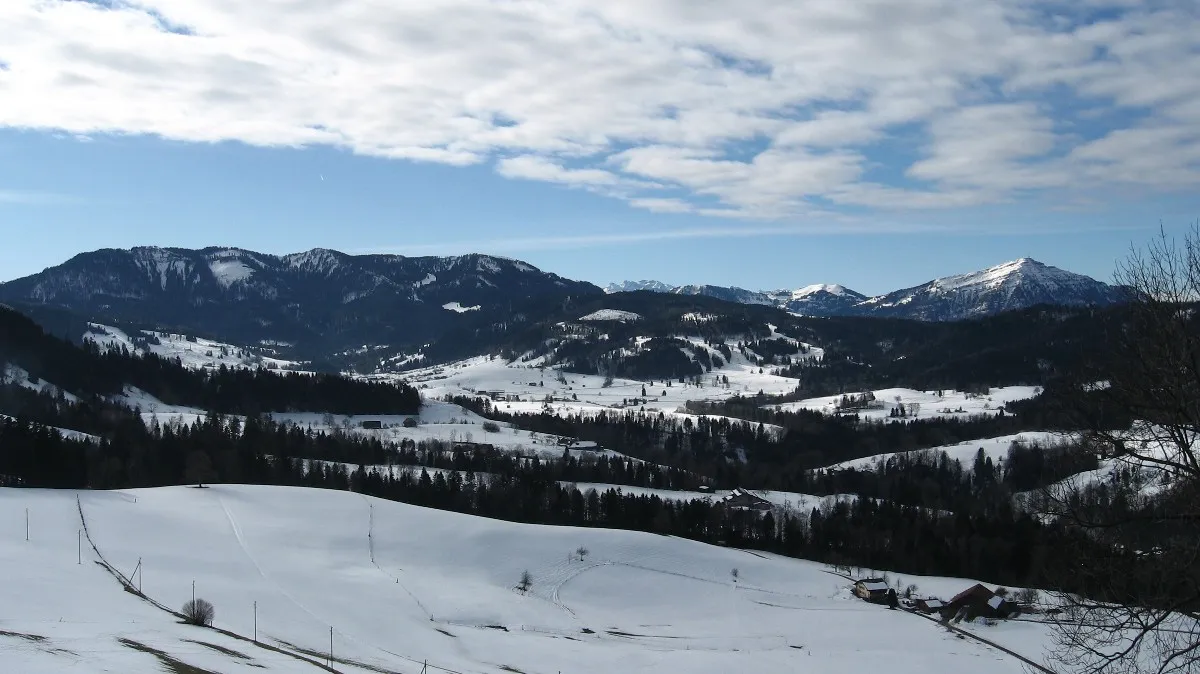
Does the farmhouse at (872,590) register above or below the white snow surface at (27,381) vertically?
below

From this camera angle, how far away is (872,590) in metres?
67.5

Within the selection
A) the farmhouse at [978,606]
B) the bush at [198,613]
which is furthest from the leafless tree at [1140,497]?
the farmhouse at [978,606]

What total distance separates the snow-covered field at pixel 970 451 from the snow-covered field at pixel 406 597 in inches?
2941

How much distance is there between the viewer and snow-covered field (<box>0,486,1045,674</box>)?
32750mm

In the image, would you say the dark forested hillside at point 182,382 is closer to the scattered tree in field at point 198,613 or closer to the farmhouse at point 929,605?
the scattered tree in field at point 198,613

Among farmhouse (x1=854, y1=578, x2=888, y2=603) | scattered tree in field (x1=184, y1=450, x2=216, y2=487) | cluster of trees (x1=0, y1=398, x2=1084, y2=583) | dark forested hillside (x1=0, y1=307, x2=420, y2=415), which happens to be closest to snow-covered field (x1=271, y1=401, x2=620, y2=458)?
dark forested hillside (x1=0, y1=307, x2=420, y2=415)

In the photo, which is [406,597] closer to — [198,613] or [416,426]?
[198,613]

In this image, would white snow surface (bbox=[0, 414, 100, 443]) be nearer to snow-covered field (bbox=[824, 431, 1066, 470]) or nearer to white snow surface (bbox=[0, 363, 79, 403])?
white snow surface (bbox=[0, 363, 79, 403])

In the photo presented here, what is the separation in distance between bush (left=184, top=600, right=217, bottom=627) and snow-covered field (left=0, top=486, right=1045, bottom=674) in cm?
77

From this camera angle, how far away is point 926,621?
6050cm

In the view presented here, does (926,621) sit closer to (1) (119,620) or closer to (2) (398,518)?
(2) (398,518)

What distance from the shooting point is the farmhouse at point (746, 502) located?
10525 cm

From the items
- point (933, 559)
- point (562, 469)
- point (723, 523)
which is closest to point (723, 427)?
point (562, 469)

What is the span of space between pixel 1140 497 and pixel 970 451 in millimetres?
151349
